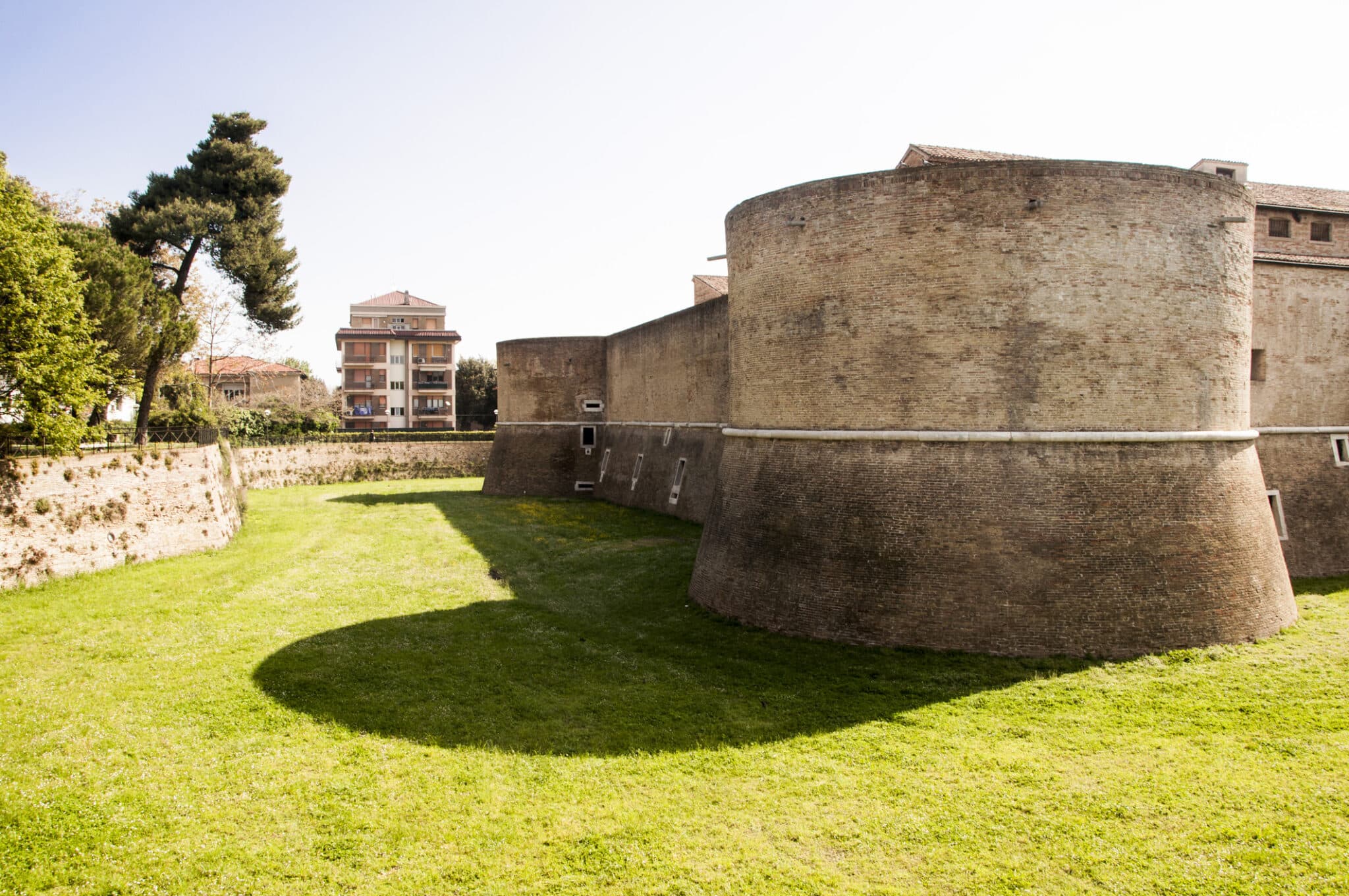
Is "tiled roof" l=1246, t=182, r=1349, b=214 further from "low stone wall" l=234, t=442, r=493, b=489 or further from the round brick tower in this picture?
"low stone wall" l=234, t=442, r=493, b=489

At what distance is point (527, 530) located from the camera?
80.5 ft

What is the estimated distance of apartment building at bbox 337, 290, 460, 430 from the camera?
6109cm

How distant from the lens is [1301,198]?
20.8 m

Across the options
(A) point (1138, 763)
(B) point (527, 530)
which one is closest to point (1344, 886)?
(A) point (1138, 763)

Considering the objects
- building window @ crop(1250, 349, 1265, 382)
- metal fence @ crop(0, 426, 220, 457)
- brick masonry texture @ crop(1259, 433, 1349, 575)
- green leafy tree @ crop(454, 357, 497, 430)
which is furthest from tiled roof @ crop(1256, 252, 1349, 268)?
green leafy tree @ crop(454, 357, 497, 430)

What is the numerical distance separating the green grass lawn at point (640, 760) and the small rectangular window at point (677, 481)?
37.4ft

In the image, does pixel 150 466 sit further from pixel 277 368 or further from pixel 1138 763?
pixel 277 368

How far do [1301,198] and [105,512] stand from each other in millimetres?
30569

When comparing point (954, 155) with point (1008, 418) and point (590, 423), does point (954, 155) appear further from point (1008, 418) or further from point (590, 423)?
point (590, 423)

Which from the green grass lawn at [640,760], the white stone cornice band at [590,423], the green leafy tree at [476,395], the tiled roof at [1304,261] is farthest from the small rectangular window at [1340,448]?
the green leafy tree at [476,395]

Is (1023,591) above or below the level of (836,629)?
above

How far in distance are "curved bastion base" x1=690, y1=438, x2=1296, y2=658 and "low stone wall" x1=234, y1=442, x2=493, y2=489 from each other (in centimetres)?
3003

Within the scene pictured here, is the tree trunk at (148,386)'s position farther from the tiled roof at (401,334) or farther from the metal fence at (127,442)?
the tiled roof at (401,334)

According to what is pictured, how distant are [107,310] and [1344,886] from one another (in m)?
27.0
